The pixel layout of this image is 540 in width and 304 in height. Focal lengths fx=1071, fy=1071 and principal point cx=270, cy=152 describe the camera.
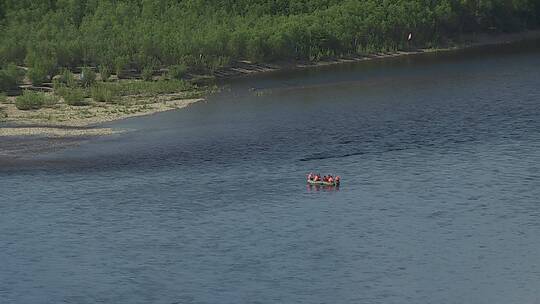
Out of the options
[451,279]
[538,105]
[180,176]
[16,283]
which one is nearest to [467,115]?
[538,105]

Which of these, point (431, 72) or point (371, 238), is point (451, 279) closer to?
point (371, 238)

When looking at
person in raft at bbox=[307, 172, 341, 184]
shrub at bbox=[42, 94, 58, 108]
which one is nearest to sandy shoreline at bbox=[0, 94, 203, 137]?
shrub at bbox=[42, 94, 58, 108]

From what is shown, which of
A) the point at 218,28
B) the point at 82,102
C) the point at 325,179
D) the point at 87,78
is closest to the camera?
the point at 325,179

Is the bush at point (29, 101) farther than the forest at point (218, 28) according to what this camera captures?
No

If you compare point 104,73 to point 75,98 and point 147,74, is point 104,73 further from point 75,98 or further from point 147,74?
point 75,98

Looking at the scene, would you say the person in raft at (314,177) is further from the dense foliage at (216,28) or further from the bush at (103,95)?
the dense foliage at (216,28)

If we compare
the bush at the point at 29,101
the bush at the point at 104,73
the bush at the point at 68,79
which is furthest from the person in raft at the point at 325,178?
the bush at the point at 104,73

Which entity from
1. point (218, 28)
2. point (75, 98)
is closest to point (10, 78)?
point (75, 98)
